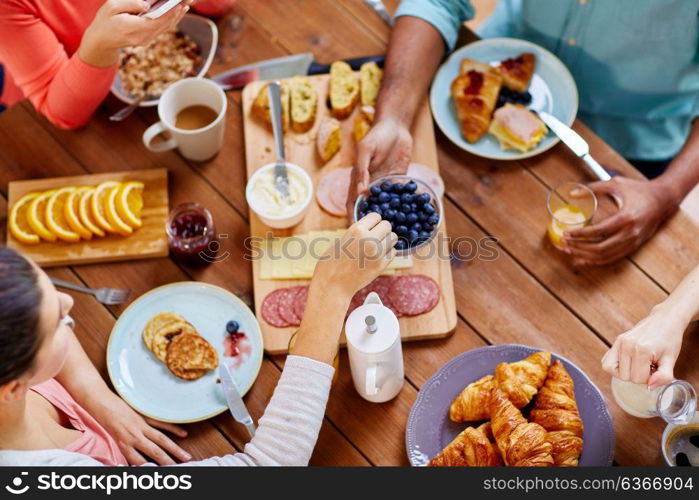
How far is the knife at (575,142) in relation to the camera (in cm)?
176

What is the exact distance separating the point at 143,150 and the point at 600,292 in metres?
1.19

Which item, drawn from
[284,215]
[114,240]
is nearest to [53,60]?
[114,240]

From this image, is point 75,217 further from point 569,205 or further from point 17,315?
A: point 569,205

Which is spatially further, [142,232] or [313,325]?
[142,232]

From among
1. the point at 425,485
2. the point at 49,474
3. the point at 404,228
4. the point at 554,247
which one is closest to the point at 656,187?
the point at 554,247

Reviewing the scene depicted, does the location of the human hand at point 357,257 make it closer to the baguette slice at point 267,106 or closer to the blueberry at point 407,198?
the blueberry at point 407,198

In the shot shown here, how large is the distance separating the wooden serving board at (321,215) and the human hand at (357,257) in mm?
247

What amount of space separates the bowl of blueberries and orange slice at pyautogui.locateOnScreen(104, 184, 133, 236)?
1.86 ft

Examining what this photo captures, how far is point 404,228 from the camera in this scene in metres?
1.59

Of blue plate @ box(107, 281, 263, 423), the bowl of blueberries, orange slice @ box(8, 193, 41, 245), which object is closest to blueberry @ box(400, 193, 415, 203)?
the bowl of blueberries

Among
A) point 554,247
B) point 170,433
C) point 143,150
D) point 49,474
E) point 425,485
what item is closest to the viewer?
point 49,474

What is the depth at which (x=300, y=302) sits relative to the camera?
1.69 meters

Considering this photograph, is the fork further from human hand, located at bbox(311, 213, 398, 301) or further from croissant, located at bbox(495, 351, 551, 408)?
croissant, located at bbox(495, 351, 551, 408)

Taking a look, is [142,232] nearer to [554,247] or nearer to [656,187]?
[554,247]
